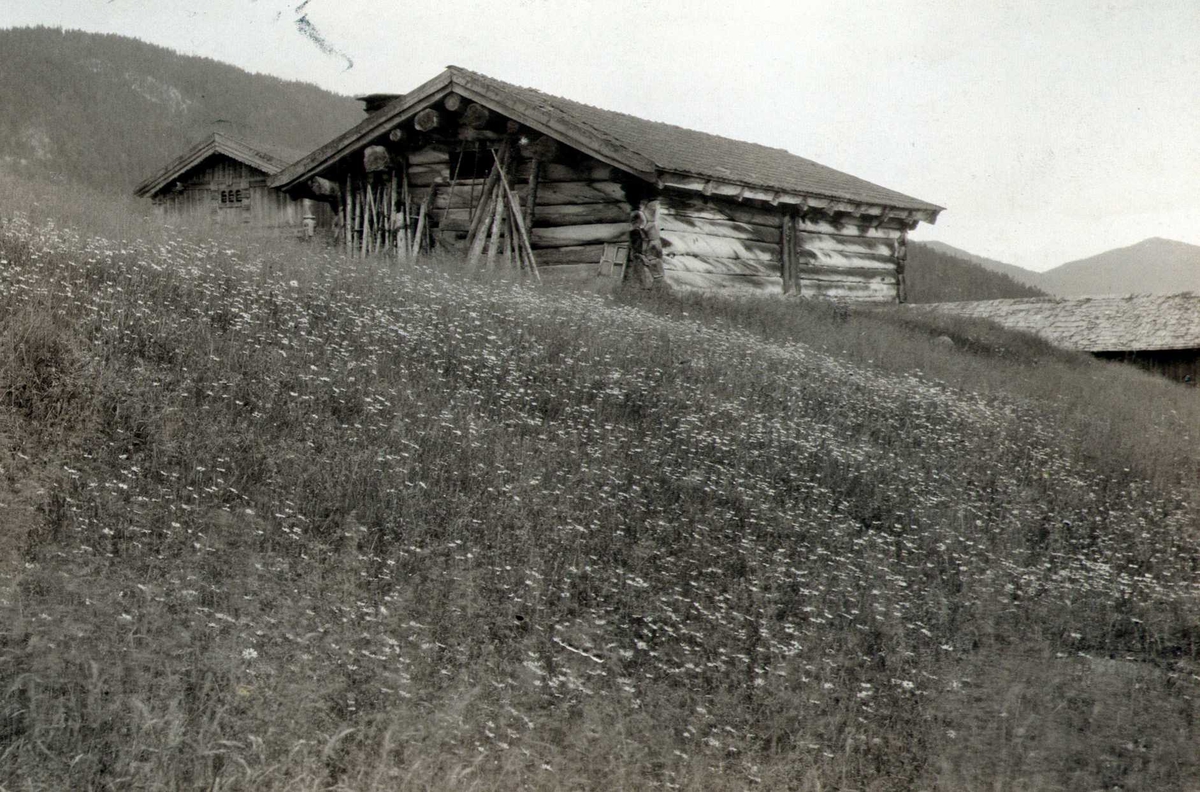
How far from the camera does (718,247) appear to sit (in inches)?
595

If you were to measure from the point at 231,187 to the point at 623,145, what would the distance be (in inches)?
633

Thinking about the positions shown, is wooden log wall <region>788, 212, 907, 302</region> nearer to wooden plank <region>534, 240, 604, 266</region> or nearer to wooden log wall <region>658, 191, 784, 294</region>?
wooden log wall <region>658, 191, 784, 294</region>

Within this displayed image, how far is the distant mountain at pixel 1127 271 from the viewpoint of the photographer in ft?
241

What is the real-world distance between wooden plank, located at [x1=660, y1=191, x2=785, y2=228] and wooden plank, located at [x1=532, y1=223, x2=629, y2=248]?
73 centimetres

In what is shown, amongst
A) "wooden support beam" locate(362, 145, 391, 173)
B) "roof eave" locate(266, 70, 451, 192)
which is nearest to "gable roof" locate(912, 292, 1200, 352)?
"roof eave" locate(266, 70, 451, 192)

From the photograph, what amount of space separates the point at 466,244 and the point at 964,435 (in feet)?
28.0

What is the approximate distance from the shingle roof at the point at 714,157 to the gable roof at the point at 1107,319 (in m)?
3.34

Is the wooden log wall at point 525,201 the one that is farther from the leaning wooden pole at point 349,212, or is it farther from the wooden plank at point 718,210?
the wooden plank at point 718,210

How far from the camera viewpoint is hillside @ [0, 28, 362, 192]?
37.8 meters

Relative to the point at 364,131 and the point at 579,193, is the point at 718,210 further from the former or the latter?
the point at 364,131

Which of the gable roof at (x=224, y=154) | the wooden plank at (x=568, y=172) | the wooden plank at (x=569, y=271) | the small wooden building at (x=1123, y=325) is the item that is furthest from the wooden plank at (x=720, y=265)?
the gable roof at (x=224, y=154)

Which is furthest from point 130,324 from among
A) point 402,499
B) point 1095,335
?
point 1095,335

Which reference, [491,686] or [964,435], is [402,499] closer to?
[491,686]

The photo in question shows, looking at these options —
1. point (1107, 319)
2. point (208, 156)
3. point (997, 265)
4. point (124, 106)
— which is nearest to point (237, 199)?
point (208, 156)
